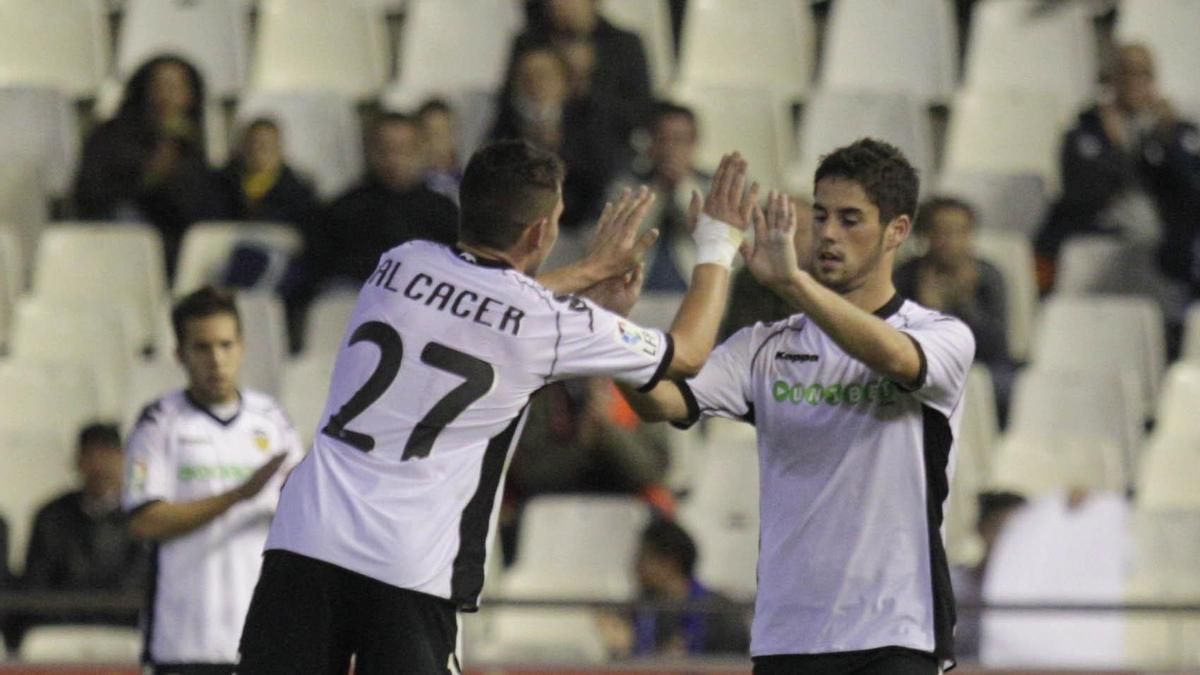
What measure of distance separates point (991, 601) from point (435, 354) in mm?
4220

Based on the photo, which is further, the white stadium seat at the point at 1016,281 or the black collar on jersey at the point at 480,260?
the white stadium seat at the point at 1016,281

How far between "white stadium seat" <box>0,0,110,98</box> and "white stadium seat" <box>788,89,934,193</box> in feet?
12.3

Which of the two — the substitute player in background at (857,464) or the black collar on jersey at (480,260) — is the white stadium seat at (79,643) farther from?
the substitute player in background at (857,464)

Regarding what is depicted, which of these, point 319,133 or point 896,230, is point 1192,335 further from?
point 896,230

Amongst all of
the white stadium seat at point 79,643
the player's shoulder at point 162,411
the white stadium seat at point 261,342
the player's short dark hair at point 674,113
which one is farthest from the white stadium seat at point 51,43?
the player's shoulder at point 162,411

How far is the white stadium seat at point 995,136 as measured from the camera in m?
11.8

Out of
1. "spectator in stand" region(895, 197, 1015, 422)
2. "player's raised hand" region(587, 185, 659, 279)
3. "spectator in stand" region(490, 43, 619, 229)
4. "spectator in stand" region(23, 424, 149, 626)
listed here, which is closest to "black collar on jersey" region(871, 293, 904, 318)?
"player's raised hand" region(587, 185, 659, 279)

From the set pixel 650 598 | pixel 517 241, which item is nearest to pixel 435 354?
pixel 517 241

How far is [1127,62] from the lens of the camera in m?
10.8

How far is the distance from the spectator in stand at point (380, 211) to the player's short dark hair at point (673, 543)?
2.09 metres

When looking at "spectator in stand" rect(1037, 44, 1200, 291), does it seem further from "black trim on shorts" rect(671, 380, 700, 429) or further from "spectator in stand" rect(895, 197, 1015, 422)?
"black trim on shorts" rect(671, 380, 700, 429)

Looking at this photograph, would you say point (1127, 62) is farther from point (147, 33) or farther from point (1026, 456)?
point (147, 33)

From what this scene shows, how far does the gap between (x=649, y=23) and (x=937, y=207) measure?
2.87m

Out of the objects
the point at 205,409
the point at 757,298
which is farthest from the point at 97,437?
the point at 757,298
